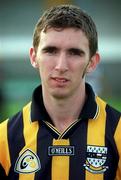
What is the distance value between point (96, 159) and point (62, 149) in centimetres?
16

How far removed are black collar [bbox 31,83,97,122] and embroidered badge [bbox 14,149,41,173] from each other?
16 centimetres

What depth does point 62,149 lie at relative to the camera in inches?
82.1

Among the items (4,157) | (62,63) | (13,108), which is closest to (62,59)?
(62,63)

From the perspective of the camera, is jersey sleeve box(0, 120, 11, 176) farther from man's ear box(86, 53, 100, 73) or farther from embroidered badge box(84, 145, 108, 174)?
man's ear box(86, 53, 100, 73)

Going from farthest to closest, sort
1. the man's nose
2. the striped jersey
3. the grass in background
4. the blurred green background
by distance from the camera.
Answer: the blurred green background
the grass in background
the striped jersey
the man's nose

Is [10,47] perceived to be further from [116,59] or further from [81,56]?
[81,56]

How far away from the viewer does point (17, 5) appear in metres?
7.12

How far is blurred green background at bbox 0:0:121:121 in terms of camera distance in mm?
6840

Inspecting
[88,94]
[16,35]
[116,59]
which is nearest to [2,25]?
[16,35]

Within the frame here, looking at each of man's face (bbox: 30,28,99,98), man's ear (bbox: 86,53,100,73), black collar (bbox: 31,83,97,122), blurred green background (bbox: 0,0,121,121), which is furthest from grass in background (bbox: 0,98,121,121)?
man's face (bbox: 30,28,99,98)

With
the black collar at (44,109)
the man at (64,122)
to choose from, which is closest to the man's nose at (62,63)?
the man at (64,122)

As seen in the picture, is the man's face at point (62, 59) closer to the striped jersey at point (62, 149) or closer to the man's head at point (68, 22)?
the man's head at point (68, 22)

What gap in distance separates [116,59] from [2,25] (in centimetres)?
183

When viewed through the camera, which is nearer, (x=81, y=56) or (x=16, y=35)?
(x=81, y=56)
